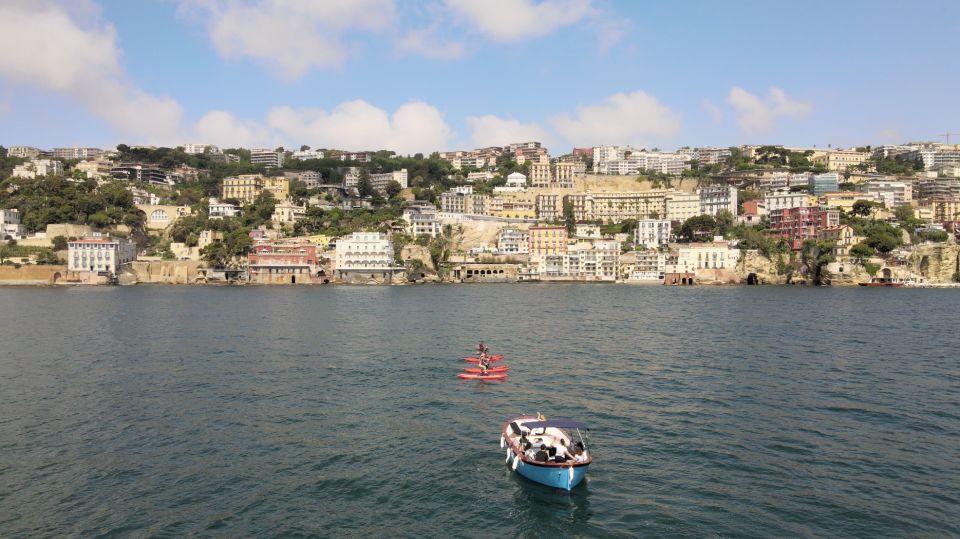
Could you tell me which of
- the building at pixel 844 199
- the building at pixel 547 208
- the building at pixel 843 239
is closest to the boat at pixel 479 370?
the building at pixel 843 239

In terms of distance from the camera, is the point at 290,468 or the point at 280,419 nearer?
the point at 290,468

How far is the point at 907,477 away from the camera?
17234mm

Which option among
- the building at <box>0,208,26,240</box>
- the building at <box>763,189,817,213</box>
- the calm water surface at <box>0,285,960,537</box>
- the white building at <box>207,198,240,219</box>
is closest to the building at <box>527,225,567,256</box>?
the building at <box>763,189,817,213</box>

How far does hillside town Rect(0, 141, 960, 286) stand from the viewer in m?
103

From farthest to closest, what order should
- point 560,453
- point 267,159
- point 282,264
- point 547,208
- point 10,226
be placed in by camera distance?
point 267,159
point 547,208
point 10,226
point 282,264
point 560,453

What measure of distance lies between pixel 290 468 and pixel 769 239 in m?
102

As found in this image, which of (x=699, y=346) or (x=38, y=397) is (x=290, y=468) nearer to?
(x=38, y=397)

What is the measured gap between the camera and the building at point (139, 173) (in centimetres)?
14950

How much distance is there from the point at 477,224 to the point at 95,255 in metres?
65.9

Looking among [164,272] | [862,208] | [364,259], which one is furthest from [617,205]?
[164,272]

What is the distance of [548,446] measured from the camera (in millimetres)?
17641

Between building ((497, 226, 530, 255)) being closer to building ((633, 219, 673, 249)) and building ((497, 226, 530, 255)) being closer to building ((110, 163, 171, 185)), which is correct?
building ((633, 219, 673, 249))

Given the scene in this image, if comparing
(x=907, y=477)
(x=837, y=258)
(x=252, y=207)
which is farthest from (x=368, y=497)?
(x=252, y=207)

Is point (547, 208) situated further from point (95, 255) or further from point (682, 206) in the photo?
point (95, 255)
